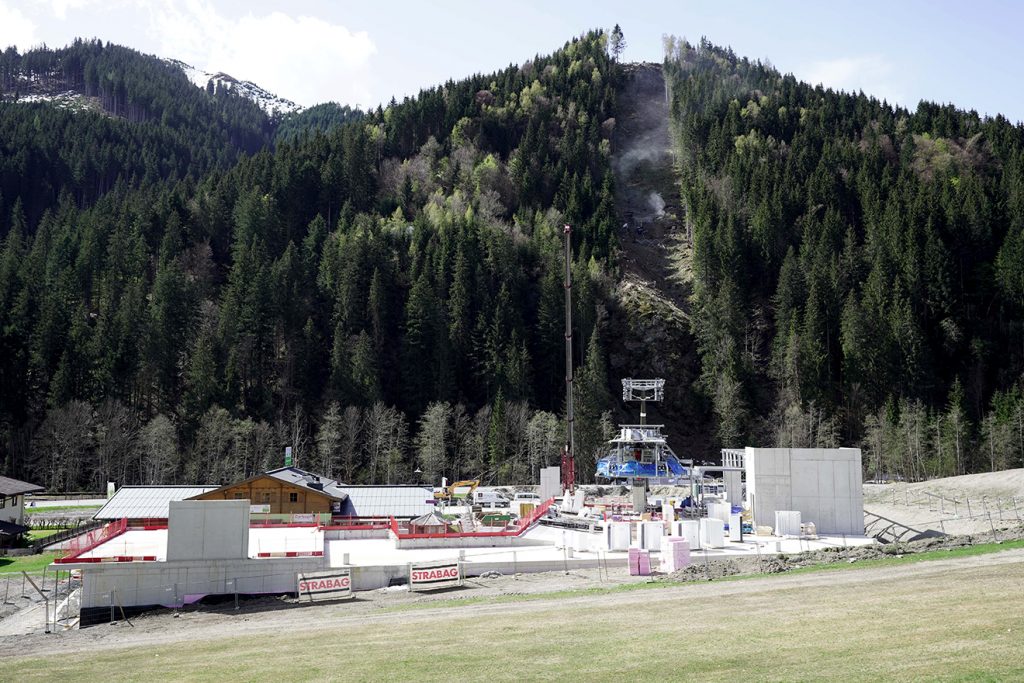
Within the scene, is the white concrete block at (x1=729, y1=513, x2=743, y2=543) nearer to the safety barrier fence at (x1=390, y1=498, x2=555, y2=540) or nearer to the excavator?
the safety barrier fence at (x1=390, y1=498, x2=555, y2=540)

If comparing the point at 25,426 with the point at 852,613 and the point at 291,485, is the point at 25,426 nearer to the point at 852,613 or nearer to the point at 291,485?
the point at 291,485

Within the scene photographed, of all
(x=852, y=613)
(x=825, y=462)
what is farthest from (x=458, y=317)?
(x=852, y=613)

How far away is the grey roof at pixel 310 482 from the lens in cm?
4775

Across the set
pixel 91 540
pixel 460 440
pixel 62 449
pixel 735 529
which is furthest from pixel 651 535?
pixel 62 449

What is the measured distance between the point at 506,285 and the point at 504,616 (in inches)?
2754

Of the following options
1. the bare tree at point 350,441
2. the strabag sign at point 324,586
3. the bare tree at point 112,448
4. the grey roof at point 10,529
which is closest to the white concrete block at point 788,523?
the strabag sign at point 324,586

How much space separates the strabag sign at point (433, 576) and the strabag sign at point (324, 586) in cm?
221

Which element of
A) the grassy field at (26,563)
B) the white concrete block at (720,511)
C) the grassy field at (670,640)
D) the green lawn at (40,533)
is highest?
the white concrete block at (720,511)

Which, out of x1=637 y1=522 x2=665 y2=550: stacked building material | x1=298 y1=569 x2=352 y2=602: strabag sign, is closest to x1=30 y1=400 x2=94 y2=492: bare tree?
x1=298 y1=569 x2=352 y2=602: strabag sign

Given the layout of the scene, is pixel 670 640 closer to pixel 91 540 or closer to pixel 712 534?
pixel 712 534

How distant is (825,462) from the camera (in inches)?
1590

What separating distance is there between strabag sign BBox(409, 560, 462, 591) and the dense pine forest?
142ft

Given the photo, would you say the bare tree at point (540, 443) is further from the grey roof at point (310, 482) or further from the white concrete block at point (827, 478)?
the white concrete block at point (827, 478)

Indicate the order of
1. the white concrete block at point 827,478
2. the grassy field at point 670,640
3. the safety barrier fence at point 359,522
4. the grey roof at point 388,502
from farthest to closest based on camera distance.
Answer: the grey roof at point 388,502 < the safety barrier fence at point 359,522 < the white concrete block at point 827,478 < the grassy field at point 670,640
